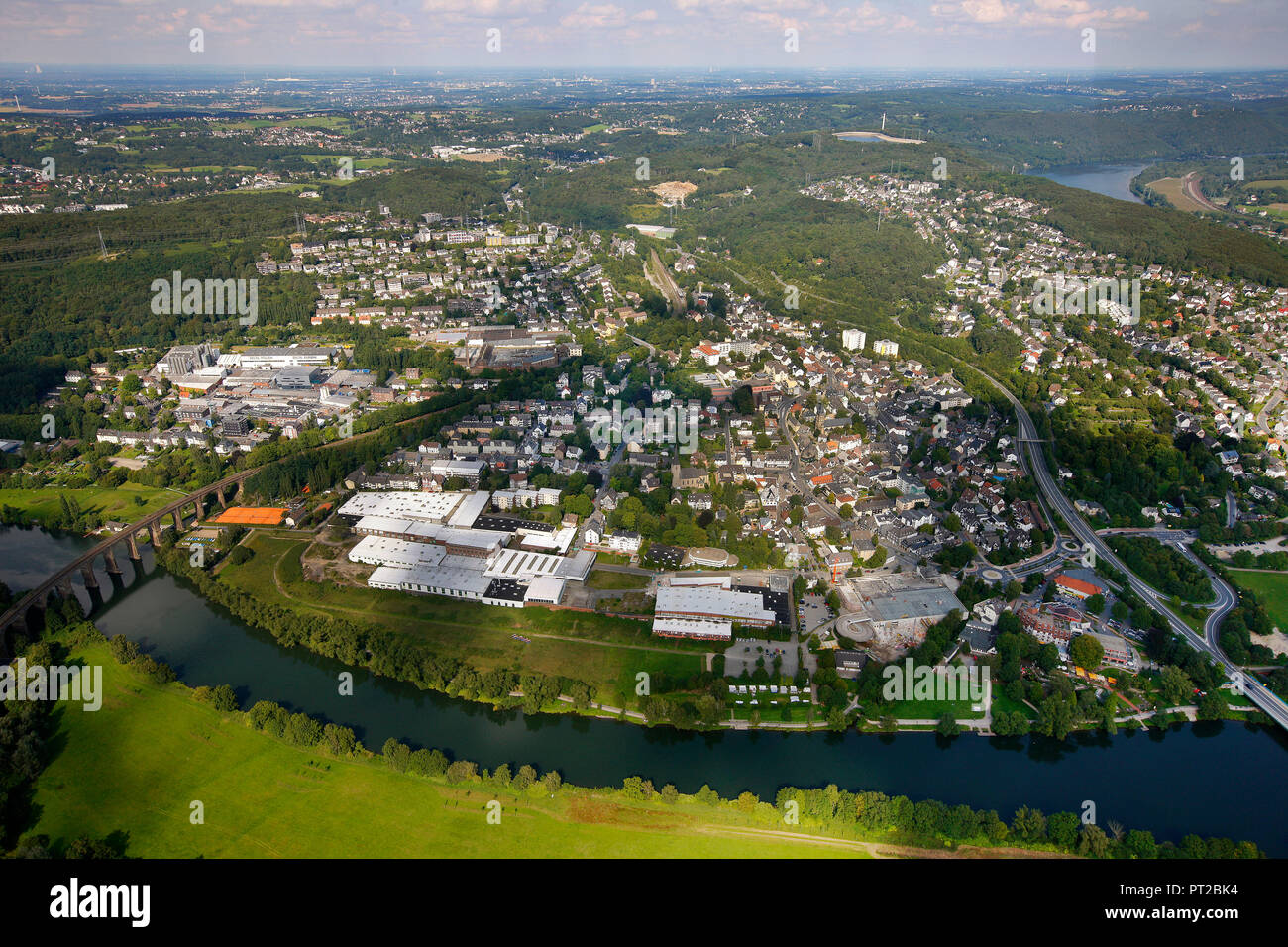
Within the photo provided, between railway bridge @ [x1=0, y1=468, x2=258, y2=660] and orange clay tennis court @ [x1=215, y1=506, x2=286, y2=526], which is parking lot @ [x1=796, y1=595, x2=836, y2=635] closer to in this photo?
orange clay tennis court @ [x1=215, y1=506, x2=286, y2=526]

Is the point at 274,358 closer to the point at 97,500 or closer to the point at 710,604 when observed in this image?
the point at 97,500

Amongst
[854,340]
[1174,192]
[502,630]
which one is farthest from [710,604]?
[1174,192]

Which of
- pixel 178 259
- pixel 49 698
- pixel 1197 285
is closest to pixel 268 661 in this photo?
pixel 49 698

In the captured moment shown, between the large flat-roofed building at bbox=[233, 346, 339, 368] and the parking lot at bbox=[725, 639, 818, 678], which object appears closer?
the parking lot at bbox=[725, 639, 818, 678]

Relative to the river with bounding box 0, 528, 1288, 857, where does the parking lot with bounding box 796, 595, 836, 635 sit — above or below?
above

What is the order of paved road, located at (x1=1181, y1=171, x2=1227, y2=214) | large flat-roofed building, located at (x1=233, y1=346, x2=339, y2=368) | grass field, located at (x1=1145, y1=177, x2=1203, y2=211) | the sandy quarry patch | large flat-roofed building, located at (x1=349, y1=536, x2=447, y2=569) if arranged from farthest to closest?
the sandy quarry patch
grass field, located at (x1=1145, y1=177, x2=1203, y2=211)
paved road, located at (x1=1181, y1=171, x2=1227, y2=214)
large flat-roofed building, located at (x1=233, y1=346, x2=339, y2=368)
large flat-roofed building, located at (x1=349, y1=536, x2=447, y2=569)

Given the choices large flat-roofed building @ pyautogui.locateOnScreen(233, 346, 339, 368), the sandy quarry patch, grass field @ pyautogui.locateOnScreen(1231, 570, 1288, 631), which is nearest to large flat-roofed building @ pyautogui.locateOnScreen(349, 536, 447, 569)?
Answer: large flat-roofed building @ pyautogui.locateOnScreen(233, 346, 339, 368)

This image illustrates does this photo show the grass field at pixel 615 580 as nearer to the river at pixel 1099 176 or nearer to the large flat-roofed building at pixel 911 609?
the large flat-roofed building at pixel 911 609
